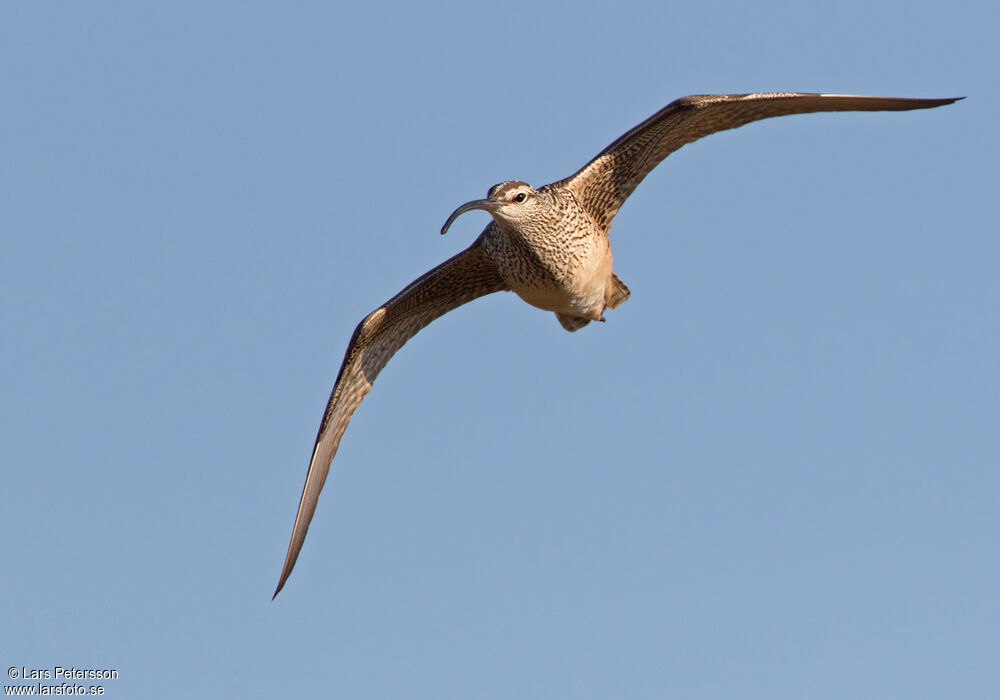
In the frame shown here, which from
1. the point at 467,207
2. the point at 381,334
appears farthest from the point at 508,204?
the point at 381,334

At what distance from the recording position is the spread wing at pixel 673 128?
658 inches

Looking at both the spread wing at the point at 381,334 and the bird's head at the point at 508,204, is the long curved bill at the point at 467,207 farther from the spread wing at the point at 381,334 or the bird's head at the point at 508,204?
the spread wing at the point at 381,334

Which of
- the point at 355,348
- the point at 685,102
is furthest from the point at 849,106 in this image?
the point at 355,348

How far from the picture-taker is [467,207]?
1630cm

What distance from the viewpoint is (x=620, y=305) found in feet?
62.2

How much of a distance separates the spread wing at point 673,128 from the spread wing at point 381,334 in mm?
1602

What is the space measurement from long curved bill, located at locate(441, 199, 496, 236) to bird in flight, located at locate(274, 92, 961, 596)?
0.04 ft

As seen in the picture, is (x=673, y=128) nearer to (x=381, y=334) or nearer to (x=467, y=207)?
(x=467, y=207)

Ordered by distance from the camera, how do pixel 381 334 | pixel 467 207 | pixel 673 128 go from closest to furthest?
1. pixel 467 207
2. pixel 673 128
3. pixel 381 334

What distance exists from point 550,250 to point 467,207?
1.14 m

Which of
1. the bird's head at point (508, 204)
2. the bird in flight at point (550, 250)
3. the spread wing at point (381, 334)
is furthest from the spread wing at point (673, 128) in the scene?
the spread wing at point (381, 334)

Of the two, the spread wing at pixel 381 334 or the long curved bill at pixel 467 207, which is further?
the spread wing at pixel 381 334

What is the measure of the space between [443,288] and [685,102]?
400 cm

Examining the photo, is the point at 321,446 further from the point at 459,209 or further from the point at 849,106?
the point at 849,106
